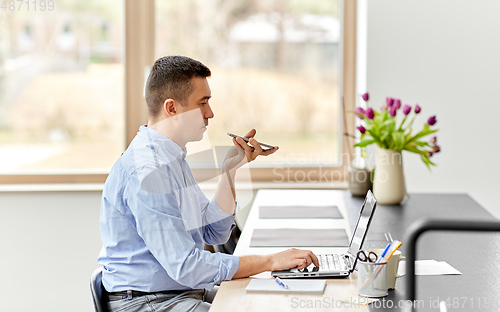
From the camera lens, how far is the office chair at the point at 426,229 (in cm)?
63

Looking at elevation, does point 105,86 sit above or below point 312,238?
above

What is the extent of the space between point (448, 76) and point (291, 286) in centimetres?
197

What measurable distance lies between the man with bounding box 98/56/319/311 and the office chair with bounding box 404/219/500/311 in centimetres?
Answer: 60

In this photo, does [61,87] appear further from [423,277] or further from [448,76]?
[423,277]

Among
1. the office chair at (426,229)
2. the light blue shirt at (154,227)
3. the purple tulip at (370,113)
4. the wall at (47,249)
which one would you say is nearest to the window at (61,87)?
the wall at (47,249)

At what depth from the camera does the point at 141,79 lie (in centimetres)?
293

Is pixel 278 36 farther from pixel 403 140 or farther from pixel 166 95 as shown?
pixel 166 95

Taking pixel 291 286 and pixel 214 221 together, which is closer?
pixel 291 286

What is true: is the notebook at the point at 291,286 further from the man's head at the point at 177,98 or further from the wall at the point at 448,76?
the wall at the point at 448,76

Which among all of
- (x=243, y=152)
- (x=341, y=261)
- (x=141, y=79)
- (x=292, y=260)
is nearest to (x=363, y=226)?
(x=341, y=261)

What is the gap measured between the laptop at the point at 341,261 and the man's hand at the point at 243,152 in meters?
0.32

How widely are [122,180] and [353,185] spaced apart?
140 cm

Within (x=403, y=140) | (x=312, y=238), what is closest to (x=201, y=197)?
(x=312, y=238)

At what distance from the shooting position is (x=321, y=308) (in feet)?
3.42
